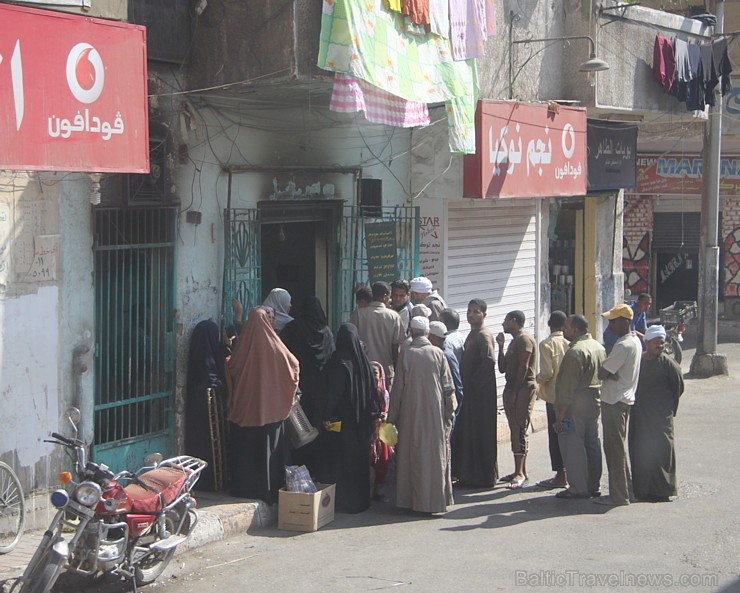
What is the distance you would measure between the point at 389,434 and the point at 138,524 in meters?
2.64

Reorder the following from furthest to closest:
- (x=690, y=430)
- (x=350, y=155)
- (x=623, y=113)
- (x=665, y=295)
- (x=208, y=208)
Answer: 1. (x=665, y=295)
2. (x=623, y=113)
3. (x=690, y=430)
4. (x=350, y=155)
5. (x=208, y=208)

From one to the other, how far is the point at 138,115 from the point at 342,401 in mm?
2735

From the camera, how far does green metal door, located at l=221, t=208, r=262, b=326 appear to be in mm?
9055

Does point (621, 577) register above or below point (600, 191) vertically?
below

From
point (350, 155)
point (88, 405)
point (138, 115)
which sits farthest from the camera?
point (350, 155)

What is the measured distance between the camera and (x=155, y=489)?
6406mm

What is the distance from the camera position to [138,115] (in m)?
7.11

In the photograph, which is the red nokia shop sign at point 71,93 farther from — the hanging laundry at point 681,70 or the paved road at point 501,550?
the hanging laundry at point 681,70

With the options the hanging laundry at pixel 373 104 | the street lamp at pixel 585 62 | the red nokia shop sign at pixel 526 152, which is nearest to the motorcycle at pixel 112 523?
the hanging laundry at pixel 373 104

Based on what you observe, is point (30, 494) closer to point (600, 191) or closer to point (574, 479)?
point (574, 479)

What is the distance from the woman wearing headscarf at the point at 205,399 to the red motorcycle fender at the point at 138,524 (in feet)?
7.13

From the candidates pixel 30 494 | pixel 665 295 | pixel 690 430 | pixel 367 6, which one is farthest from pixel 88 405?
pixel 665 295

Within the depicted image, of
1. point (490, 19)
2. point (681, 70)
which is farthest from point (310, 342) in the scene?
point (681, 70)

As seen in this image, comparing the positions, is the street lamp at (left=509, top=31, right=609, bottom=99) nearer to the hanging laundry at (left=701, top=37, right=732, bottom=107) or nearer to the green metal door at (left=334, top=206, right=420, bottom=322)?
the green metal door at (left=334, top=206, right=420, bottom=322)
